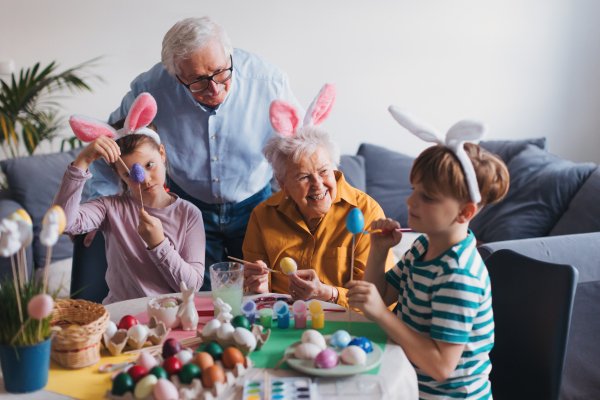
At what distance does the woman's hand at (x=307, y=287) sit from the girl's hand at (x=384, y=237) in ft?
0.76

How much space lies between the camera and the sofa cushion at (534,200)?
3154 mm

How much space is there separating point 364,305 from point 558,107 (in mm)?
3628

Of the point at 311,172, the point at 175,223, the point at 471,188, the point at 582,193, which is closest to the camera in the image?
the point at 471,188

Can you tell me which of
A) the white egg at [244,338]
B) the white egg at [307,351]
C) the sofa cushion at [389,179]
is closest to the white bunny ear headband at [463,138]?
the white egg at [307,351]

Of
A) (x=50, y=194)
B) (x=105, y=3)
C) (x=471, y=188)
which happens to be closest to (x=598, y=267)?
(x=471, y=188)

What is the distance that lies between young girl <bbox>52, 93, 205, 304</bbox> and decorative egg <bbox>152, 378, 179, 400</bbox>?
78 cm

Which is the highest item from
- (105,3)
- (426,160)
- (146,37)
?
(105,3)

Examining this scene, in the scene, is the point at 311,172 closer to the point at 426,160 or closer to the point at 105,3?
the point at 426,160

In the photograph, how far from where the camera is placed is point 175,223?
1.94 meters

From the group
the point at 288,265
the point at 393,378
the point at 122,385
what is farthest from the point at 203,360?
the point at 288,265

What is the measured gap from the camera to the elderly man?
2223 mm

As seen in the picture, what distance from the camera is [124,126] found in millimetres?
1793

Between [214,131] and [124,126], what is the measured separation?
50 cm

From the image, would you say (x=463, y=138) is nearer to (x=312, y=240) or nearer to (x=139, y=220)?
(x=312, y=240)
